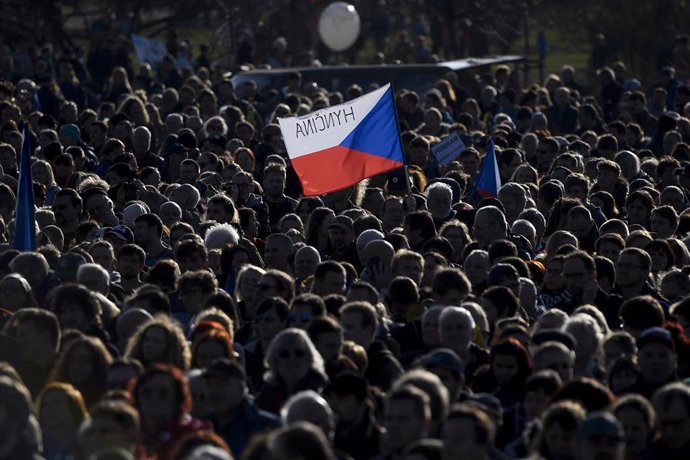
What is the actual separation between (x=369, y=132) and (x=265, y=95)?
12474 mm

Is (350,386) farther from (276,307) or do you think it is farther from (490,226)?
(490,226)

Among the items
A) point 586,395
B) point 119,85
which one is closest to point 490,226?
point 586,395

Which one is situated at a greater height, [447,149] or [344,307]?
[344,307]

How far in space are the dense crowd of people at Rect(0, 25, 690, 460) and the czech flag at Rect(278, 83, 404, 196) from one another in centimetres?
32

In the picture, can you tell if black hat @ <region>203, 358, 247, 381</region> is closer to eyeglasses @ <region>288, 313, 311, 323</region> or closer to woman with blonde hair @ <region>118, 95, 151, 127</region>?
eyeglasses @ <region>288, 313, 311, 323</region>

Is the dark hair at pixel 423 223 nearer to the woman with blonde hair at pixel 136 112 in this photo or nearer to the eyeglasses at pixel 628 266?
the eyeglasses at pixel 628 266

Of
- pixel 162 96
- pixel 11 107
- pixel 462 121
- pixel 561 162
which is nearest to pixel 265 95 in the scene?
pixel 162 96

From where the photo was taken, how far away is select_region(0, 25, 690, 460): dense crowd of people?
8.21 m

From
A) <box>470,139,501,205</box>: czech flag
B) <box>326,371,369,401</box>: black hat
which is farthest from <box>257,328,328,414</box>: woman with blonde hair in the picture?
<box>470,139,501,205</box>: czech flag

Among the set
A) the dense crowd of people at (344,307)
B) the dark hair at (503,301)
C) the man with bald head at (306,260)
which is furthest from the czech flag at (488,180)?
the dark hair at (503,301)

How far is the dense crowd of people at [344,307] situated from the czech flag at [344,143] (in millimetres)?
321

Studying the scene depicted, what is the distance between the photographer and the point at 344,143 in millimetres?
16422

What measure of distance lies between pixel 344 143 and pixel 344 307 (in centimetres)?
622

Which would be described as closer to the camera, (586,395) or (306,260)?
(586,395)
